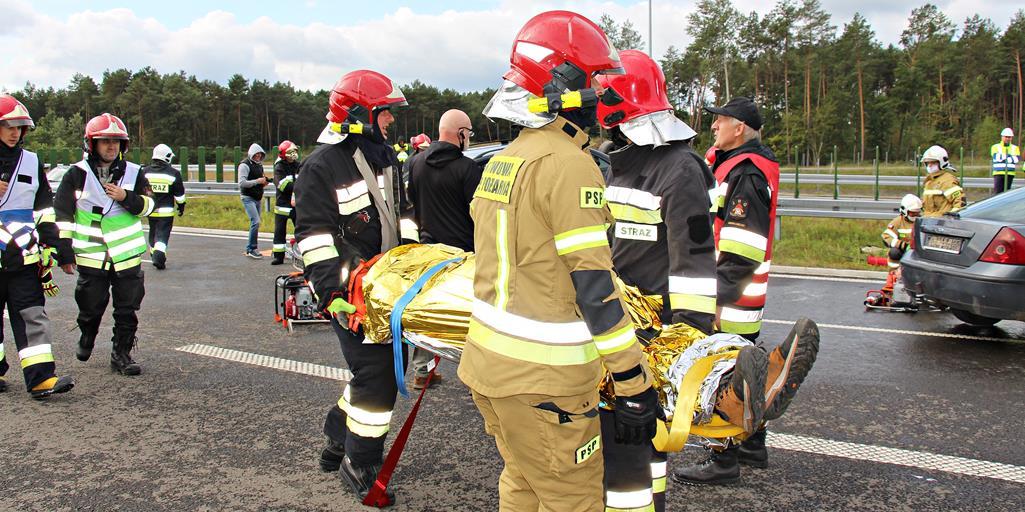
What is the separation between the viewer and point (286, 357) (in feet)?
21.0

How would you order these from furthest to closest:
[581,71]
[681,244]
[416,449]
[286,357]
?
1. [286,357]
2. [416,449]
3. [681,244]
4. [581,71]

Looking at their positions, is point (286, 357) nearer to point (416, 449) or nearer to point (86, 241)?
point (86, 241)

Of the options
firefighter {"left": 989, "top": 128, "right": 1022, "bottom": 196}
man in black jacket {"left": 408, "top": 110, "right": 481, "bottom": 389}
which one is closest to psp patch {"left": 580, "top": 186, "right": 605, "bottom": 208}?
man in black jacket {"left": 408, "top": 110, "right": 481, "bottom": 389}

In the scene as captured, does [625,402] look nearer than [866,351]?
Yes

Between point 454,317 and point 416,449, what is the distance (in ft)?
5.21

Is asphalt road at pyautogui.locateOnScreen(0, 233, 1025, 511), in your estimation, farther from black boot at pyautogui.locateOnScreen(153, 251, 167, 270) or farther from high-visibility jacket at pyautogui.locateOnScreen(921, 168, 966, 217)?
black boot at pyautogui.locateOnScreen(153, 251, 167, 270)

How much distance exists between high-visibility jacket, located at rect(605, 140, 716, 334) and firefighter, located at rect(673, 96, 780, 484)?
601 millimetres

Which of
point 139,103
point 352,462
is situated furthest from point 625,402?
point 139,103

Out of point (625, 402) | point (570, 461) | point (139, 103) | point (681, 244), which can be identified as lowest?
point (570, 461)

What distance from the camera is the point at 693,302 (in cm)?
310

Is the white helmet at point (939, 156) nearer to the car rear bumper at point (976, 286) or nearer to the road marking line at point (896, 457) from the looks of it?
the car rear bumper at point (976, 286)

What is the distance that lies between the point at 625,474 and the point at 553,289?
0.77m

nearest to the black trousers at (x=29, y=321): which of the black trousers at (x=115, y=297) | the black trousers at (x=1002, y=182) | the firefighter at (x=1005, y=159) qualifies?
the black trousers at (x=115, y=297)

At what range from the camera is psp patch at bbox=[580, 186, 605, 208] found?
2242 mm
